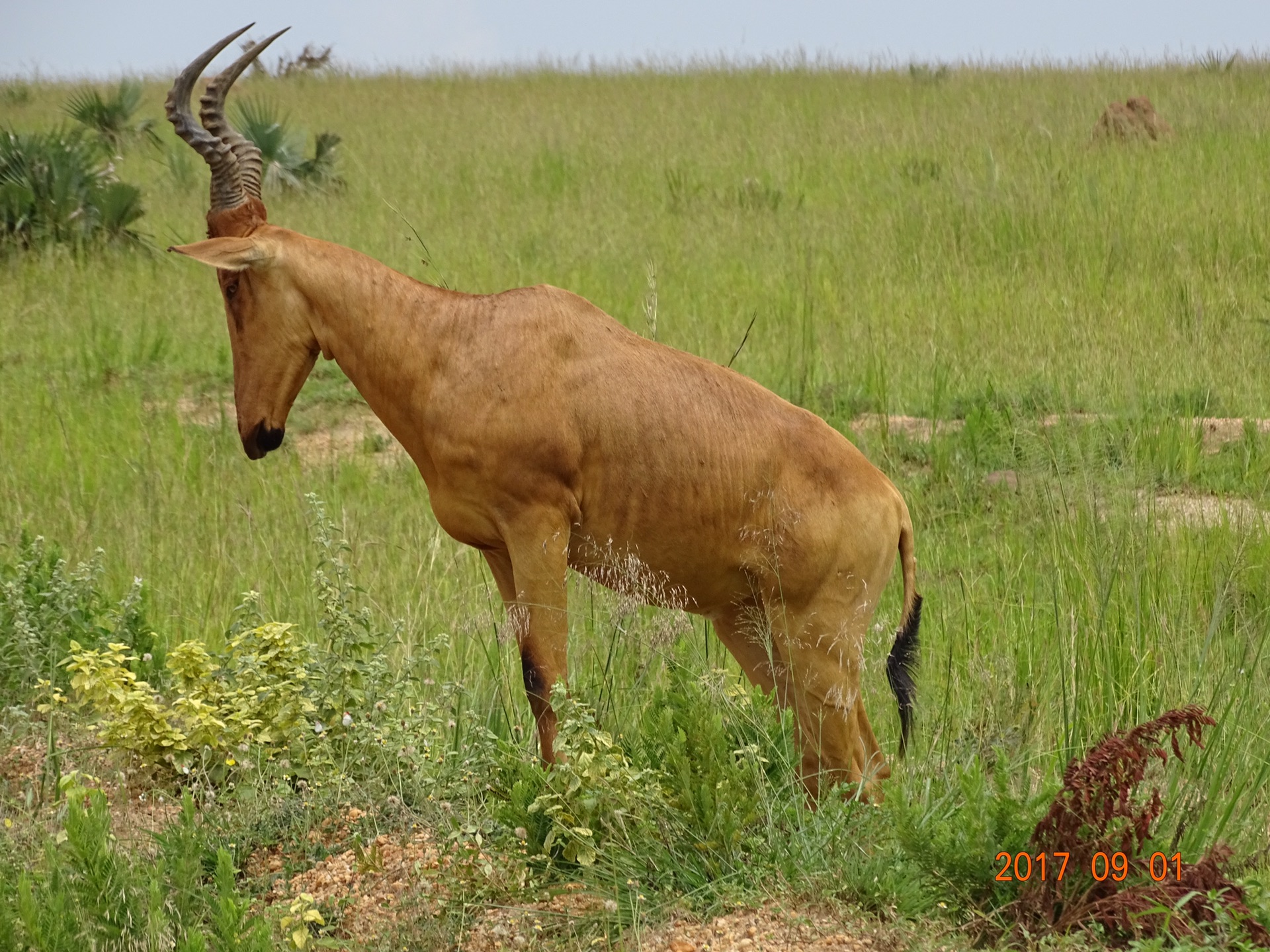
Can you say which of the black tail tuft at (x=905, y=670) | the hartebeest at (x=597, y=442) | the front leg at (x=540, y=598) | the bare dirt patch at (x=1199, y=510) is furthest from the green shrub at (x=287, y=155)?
the black tail tuft at (x=905, y=670)

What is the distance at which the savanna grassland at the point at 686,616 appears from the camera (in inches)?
150

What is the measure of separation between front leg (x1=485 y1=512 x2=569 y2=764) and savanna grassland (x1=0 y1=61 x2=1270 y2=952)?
0.43 feet

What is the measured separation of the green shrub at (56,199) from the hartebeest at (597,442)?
9140 mm

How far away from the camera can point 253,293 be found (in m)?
4.31

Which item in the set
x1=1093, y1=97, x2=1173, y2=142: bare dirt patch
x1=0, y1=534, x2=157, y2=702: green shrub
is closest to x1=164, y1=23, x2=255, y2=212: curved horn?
x1=0, y1=534, x2=157, y2=702: green shrub

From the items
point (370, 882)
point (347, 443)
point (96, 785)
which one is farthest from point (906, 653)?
point (347, 443)

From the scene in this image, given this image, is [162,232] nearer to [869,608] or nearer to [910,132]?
[910,132]

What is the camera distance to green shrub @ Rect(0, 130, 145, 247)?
499 inches

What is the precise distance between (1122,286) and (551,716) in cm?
885

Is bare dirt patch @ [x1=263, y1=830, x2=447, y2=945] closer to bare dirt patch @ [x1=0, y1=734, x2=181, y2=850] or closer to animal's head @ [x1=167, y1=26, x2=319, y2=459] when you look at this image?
bare dirt patch @ [x1=0, y1=734, x2=181, y2=850]

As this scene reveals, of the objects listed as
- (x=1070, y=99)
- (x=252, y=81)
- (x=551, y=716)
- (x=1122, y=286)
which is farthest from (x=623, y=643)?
(x=252, y=81)

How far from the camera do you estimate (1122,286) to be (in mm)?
11656

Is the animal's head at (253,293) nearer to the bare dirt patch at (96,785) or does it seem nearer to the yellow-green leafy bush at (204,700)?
the yellow-green leafy bush at (204,700)

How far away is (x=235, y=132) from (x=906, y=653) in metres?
2.75
